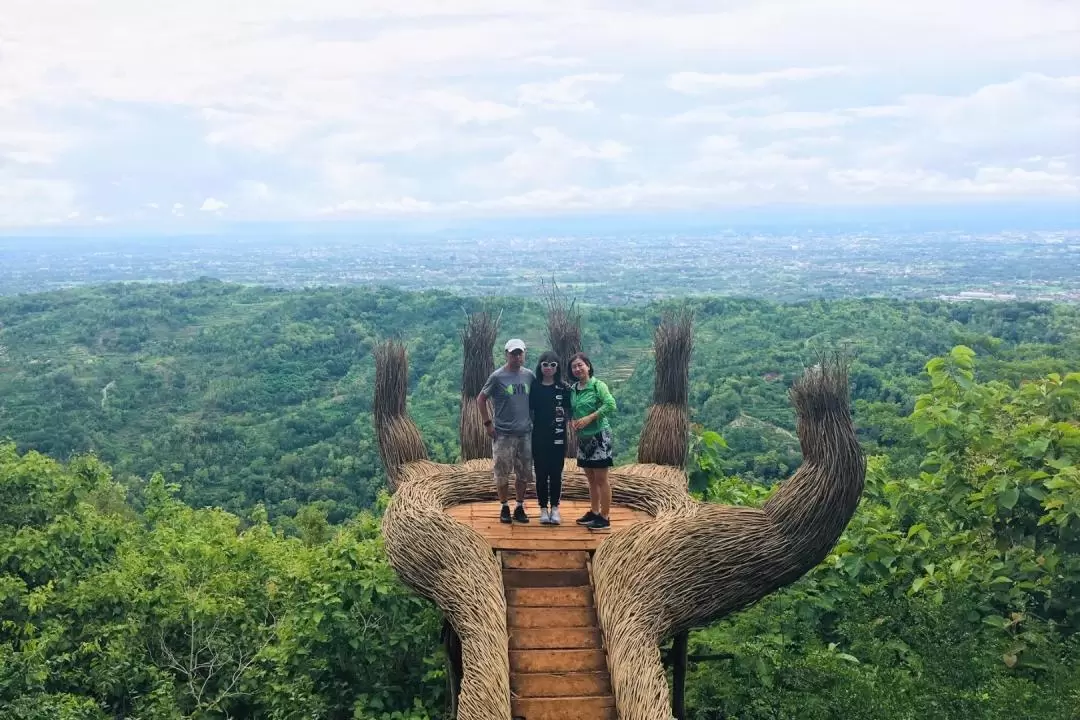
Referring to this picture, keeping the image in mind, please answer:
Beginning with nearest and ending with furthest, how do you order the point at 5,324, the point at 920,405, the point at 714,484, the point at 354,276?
the point at 920,405
the point at 714,484
the point at 5,324
the point at 354,276

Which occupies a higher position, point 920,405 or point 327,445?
→ point 920,405

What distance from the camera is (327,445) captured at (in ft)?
91.9

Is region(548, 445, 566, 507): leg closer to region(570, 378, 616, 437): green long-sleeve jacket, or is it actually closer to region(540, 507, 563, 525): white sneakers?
region(540, 507, 563, 525): white sneakers

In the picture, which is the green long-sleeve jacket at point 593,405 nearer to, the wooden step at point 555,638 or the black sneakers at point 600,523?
the black sneakers at point 600,523

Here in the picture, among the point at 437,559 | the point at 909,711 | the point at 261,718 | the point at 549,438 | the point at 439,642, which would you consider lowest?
the point at 261,718

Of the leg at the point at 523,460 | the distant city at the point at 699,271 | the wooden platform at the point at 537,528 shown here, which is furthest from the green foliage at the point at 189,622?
the distant city at the point at 699,271

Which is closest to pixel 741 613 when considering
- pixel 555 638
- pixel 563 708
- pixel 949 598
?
pixel 949 598

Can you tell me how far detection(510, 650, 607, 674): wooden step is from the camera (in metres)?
5.02

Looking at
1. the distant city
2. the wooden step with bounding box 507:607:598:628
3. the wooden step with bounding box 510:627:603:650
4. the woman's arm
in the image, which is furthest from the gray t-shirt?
the distant city

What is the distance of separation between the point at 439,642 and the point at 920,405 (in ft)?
14.1

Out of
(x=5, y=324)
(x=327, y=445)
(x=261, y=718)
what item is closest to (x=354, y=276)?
(x=5, y=324)

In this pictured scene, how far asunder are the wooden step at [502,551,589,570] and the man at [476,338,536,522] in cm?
65

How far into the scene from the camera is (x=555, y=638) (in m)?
5.22

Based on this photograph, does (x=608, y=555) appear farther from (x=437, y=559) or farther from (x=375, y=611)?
(x=375, y=611)
